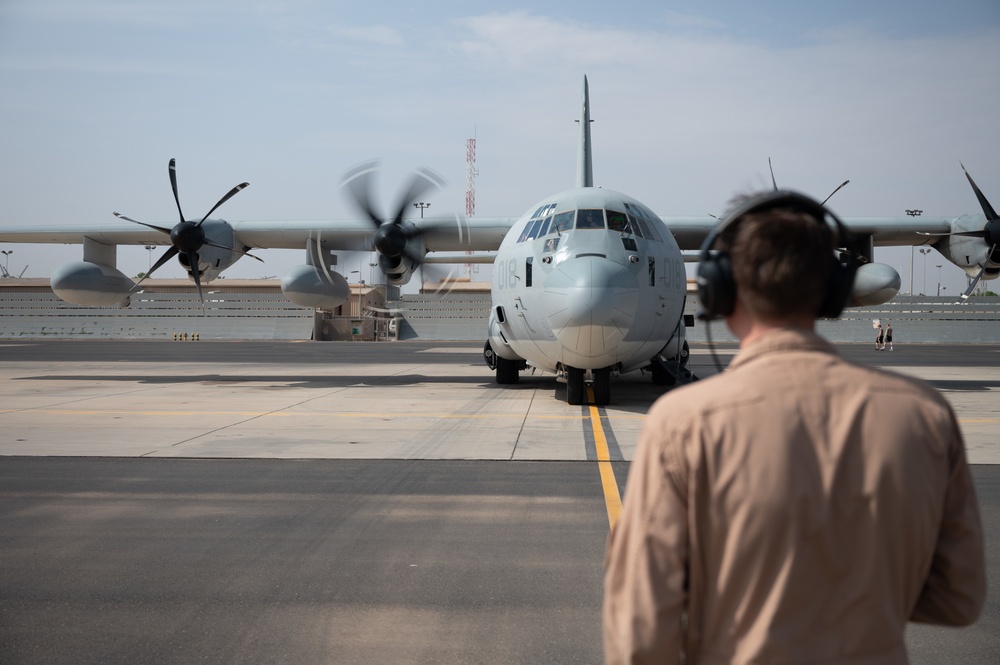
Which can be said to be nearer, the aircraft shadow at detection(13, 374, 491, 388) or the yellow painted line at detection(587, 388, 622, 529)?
the yellow painted line at detection(587, 388, 622, 529)

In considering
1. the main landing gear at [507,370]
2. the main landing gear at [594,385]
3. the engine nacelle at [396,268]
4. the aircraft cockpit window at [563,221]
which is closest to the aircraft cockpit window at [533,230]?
the aircraft cockpit window at [563,221]

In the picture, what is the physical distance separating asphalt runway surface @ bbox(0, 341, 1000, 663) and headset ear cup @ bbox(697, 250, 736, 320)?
251 cm

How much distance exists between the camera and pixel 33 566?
5449 mm

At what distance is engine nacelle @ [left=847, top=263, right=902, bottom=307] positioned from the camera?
19328mm

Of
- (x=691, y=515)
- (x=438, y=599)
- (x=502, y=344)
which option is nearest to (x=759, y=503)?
(x=691, y=515)

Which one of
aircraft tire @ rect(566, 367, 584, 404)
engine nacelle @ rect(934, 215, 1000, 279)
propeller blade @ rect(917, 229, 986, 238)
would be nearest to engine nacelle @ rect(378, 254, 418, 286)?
aircraft tire @ rect(566, 367, 584, 404)

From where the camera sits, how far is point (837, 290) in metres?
2.04

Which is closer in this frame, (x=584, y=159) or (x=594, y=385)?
(x=594, y=385)

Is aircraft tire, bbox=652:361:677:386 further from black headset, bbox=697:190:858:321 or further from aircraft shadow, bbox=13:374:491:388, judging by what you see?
black headset, bbox=697:190:858:321

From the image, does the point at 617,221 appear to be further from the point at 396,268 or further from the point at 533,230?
the point at 396,268

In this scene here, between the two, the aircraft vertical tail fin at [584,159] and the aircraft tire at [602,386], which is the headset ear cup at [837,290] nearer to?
the aircraft tire at [602,386]

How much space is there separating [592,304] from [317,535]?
7075 millimetres

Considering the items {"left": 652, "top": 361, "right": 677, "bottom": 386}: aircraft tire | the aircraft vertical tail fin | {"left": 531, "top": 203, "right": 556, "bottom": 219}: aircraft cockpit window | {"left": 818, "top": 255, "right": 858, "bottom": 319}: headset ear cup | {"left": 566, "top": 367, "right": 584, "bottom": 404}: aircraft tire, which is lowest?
{"left": 652, "top": 361, "right": 677, "bottom": 386}: aircraft tire

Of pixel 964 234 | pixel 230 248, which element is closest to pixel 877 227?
pixel 964 234
